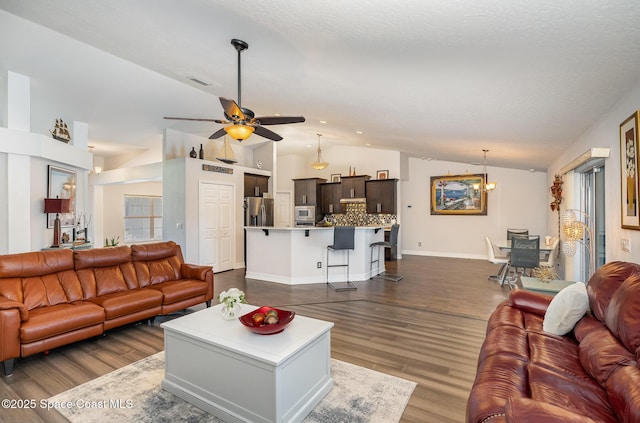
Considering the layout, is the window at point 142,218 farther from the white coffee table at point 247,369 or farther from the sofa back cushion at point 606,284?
the sofa back cushion at point 606,284

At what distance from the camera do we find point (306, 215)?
31.4 ft

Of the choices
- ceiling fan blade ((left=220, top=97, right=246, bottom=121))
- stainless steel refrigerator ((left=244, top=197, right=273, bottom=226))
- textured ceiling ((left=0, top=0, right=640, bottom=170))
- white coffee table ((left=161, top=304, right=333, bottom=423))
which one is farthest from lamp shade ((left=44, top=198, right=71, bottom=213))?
stainless steel refrigerator ((left=244, top=197, right=273, bottom=226))

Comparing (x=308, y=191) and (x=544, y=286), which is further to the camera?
(x=308, y=191)

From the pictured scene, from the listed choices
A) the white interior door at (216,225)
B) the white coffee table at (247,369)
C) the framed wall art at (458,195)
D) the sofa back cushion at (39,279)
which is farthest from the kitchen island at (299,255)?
the framed wall art at (458,195)

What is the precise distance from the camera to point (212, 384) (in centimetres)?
217

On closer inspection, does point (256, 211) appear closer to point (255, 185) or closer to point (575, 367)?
Answer: point (255, 185)

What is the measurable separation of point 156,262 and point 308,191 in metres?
5.87

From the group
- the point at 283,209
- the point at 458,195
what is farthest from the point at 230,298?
the point at 458,195

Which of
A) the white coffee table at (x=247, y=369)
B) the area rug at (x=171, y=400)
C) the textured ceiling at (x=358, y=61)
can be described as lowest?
the area rug at (x=171, y=400)

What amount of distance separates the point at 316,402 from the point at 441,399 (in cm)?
91

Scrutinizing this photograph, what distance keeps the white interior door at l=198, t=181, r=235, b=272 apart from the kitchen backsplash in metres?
3.62

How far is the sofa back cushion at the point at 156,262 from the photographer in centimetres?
415

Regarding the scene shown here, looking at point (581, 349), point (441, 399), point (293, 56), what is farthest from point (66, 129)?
point (581, 349)

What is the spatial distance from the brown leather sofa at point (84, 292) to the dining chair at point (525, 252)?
16.3 ft
